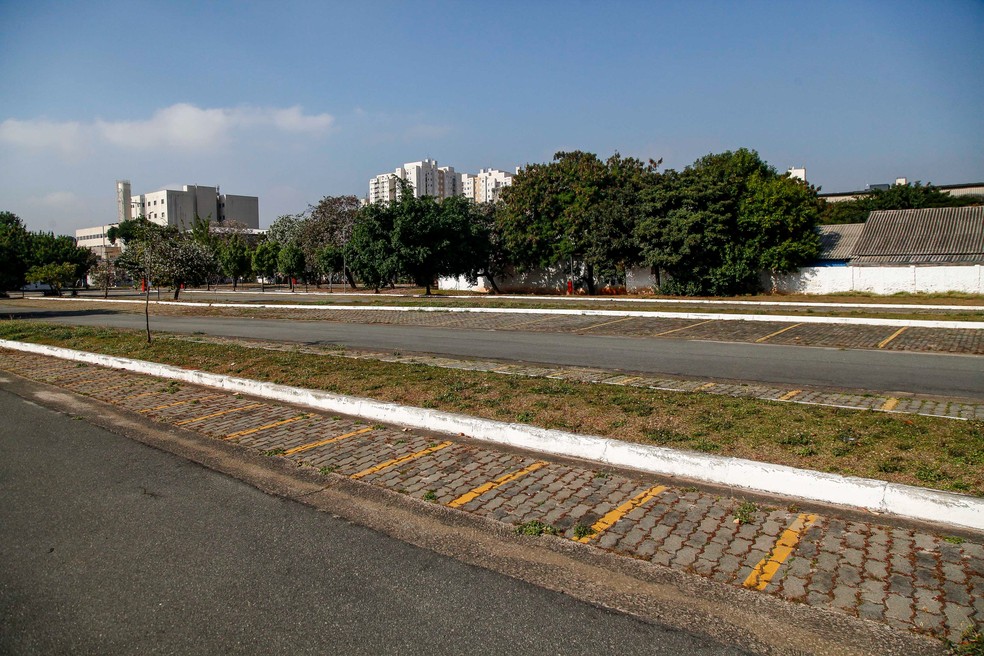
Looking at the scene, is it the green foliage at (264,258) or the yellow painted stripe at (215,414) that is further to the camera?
the green foliage at (264,258)

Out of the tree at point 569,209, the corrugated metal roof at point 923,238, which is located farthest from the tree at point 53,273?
the corrugated metal roof at point 923,238

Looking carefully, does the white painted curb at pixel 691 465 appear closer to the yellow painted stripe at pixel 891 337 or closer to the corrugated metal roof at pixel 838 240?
the yellow painted stripe at pixel 891 337

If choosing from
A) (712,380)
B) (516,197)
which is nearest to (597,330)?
(712,380)

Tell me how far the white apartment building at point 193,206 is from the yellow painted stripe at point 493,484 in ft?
481

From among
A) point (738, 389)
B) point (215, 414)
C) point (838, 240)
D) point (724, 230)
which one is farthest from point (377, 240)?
point (738, 389)

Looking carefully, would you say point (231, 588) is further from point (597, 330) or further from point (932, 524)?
point (597, 330)

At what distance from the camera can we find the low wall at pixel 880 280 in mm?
34156

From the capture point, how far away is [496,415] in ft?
26.0

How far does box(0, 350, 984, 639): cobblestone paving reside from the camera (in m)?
3.93

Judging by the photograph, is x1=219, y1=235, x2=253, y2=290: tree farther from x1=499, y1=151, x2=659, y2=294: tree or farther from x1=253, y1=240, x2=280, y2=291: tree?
x1=499, y1=151, x2=659, y2=294: tree

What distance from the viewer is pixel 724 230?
3759cm

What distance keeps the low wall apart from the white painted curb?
1410 inches

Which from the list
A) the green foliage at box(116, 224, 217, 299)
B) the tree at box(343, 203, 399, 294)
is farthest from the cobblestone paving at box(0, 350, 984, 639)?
the tree at box(343, 203, 399, 294)

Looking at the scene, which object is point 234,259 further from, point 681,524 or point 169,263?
point 681,524
